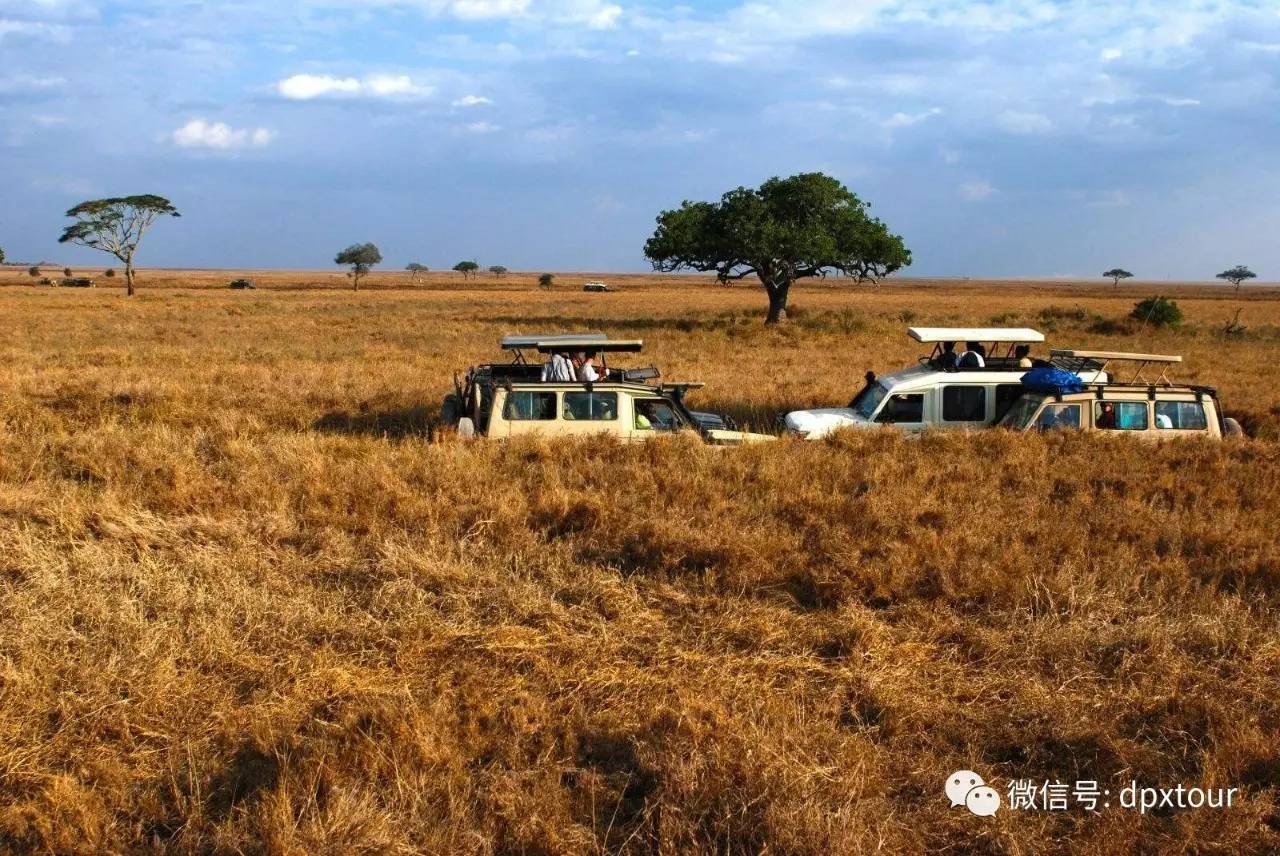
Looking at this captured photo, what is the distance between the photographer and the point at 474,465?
29.0 ft

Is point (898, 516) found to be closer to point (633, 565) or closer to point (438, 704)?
point (633, 565)

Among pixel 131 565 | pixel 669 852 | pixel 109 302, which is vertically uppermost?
pixel 109 302

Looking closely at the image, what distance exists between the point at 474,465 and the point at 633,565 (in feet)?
9.43

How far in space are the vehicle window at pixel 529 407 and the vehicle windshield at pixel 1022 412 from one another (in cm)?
500

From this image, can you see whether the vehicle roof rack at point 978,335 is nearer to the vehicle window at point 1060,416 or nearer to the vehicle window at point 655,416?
the vehicle window at point 1060,416

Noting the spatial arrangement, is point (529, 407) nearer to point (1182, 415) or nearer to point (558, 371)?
point (558, 371)

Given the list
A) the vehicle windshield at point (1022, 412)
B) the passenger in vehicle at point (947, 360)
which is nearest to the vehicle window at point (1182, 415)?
the vehicle windshield at point (1022, 412)

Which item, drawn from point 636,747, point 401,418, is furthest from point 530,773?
point 401,418

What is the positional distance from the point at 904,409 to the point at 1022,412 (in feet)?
4.10

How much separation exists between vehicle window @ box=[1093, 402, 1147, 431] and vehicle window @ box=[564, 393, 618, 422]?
5.23 m

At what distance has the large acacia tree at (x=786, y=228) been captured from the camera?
3259cm

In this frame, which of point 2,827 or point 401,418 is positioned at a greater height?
point 401,418

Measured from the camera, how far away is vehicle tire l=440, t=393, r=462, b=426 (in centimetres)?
1045

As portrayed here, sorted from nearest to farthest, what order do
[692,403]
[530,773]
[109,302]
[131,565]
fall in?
[530,773], [131,565], [692,403], [109,302]
